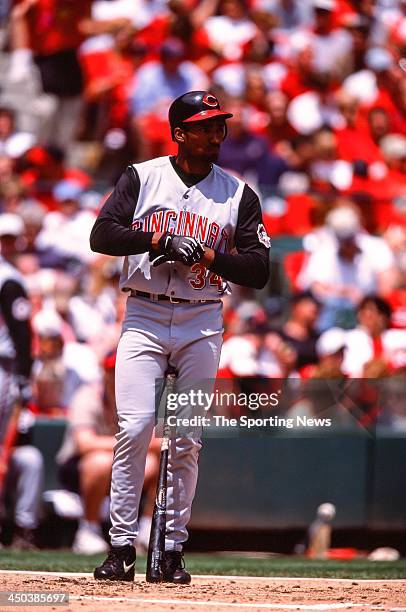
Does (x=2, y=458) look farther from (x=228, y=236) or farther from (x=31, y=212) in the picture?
(x=228, y=236)

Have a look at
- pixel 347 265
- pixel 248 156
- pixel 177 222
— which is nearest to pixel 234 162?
pixel 248 156

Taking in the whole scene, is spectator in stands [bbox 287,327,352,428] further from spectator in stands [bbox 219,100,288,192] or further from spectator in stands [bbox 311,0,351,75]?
spectator in stands [bbox 311,0,351,75]

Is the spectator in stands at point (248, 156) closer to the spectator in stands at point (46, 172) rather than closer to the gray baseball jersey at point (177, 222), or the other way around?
the spectator in stands at point (46, 172)

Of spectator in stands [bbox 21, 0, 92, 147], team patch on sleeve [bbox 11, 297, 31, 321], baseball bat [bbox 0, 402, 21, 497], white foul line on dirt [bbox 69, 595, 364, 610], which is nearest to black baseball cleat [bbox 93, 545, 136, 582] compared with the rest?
white foul line on dirt [bbox 69, 595, 364, 610]

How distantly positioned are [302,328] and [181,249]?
498cm

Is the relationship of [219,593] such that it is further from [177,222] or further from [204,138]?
[204,138]

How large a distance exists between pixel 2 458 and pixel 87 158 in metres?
3.89

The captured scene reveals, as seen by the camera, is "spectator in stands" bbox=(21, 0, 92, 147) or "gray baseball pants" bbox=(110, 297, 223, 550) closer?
"gray baseball pants" bbox=(110, 297, 223, 550)

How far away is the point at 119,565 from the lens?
523cm

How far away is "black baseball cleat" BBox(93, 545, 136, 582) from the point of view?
5211mm

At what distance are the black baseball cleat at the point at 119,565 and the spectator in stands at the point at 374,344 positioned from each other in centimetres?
431

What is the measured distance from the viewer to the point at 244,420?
20.0 feet

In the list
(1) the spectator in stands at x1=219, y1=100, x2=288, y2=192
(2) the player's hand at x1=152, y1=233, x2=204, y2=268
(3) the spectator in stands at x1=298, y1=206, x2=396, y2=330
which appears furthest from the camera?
(1) the spectator in stands at x1=219, y1=100, x2=288, y2=192

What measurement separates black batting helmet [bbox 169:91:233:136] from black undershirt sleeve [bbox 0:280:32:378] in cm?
380
